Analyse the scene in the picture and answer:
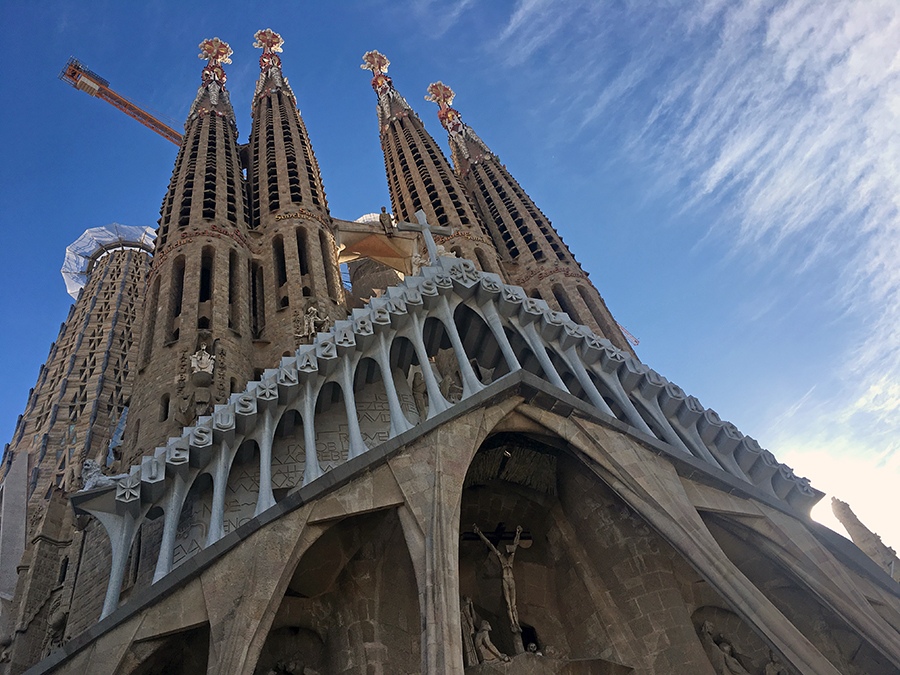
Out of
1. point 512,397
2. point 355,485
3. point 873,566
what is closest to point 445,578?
point 355,485

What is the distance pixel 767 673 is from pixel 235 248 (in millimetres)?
16741

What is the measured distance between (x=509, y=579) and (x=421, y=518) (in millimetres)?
3654

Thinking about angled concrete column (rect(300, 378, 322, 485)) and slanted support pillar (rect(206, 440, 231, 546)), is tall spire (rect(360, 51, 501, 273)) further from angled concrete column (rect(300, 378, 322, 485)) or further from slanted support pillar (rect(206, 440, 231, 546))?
slanted support pillar (rect(206, 440, 231, 546))

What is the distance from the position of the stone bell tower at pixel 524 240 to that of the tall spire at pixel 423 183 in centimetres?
97

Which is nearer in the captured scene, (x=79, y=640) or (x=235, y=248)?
(x=79, y=640)

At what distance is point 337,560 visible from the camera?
43.0 feet

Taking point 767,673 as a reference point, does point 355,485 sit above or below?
above

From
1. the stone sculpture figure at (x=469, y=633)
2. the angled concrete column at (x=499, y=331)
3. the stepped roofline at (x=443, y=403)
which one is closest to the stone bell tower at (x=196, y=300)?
the stepped roofline at (x=443, y=403)

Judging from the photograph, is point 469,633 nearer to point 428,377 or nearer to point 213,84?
point 428,377

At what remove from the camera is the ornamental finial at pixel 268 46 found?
39219 millimetres

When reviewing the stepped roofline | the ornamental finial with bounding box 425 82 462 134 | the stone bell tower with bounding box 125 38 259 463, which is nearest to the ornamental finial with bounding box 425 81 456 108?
the ornamental finial with bounding box 425 82 462 134

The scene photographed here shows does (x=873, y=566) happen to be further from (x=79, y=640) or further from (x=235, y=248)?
(x=235, y=248)

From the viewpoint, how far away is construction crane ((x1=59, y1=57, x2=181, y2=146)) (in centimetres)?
5241

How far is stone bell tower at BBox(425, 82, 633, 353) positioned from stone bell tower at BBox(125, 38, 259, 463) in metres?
9.20
